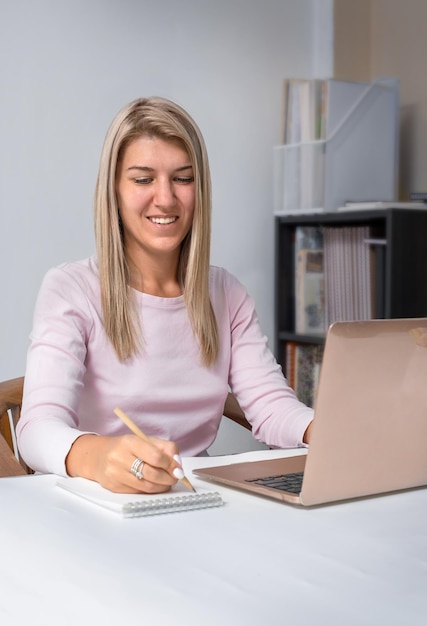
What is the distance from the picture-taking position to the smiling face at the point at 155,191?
1.58 meters

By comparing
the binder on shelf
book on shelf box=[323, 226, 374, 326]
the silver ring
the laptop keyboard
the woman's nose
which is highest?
the binder on shelf

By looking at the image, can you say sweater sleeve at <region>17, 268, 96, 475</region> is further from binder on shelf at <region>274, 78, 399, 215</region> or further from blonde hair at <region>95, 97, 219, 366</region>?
binder on shelf at <region>274, 78, 399, 215</region>

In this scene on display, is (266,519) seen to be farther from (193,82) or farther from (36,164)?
(193,82)

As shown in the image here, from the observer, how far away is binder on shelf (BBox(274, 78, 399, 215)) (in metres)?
2.86

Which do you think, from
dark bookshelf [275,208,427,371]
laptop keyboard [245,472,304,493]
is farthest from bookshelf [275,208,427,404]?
laptop keyboard [245,472,304,493]

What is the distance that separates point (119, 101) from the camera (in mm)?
2814

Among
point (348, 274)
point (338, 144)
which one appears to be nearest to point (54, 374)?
point (348, 274)

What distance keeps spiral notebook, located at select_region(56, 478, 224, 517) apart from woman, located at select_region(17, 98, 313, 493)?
1.14ft

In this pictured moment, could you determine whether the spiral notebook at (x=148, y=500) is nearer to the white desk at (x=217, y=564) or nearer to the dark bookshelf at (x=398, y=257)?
the white desk at (x=217, y=564)

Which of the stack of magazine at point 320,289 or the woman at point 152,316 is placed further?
the stack of magazine at point 320,289

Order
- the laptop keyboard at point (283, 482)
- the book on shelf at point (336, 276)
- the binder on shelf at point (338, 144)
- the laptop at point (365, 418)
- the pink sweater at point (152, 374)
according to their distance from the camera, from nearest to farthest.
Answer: the laptop at point (365, 418) → the laptop keyboard at point (283, 482) → the pink sweater at point (152, 374) → the book on shelf at point (336, 276) → the binder on shelf at point (338, 144)

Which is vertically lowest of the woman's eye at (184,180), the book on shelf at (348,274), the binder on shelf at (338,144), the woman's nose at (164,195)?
the book on shelf at (348,274)

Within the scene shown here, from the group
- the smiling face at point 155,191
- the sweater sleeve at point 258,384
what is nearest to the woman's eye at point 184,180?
the smiling face at point 155,191

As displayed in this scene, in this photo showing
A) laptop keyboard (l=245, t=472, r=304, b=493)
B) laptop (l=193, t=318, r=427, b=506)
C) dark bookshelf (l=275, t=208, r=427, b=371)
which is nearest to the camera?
laptop (l=193, t=318, r=427, b=506)
